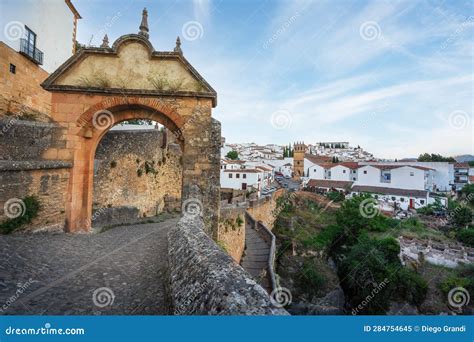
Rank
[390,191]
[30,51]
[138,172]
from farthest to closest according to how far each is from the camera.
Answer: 1. [390,191]
2. [30,51]
3. [138,172]

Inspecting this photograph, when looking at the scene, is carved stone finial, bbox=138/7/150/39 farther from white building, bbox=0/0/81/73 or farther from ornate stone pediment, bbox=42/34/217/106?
white building, bbox=0/0/81/73

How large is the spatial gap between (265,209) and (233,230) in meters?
9.63

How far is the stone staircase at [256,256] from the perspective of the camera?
41.1 ft

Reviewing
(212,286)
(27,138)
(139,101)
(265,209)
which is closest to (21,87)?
(27,138)

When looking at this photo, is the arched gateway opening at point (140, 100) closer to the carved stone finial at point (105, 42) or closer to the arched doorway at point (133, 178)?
the carved stone finial at point (105, 42)

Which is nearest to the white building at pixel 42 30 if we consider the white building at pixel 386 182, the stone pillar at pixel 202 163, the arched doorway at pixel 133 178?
the arched doorway at pixel 133 178

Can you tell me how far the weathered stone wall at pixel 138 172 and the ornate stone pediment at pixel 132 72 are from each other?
10.4 ft

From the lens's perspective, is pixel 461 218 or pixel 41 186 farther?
pixel 461 218

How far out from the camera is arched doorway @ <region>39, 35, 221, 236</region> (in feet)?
22.9

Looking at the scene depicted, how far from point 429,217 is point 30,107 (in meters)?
39.6

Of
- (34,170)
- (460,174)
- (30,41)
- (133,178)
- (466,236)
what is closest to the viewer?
(34,170)

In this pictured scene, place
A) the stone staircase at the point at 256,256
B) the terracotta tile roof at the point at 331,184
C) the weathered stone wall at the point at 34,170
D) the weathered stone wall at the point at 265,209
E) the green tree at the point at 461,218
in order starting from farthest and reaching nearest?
the terracotta tile roof at the point at 331,184 → the green tree at the point at 461,218 → the weathered stone wall at the point at 265,209 → the stone staircase at the point at 256,256 → the weathered stone wall at the point at 34,170

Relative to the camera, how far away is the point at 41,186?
6.31 metres

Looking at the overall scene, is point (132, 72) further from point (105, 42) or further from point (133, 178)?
point (133, 178)
